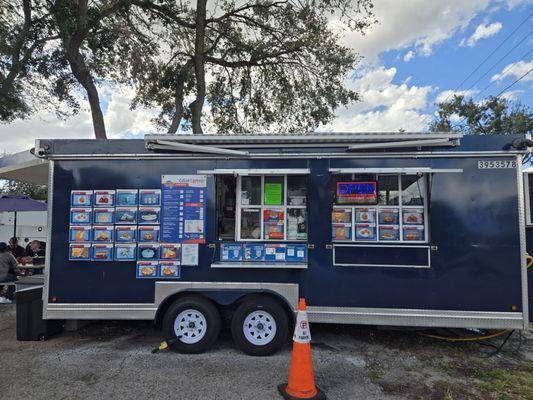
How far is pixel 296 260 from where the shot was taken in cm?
532

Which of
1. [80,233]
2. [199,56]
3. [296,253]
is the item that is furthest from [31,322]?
[199,56]

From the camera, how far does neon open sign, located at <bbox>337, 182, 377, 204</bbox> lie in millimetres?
5328

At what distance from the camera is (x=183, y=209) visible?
5430 millimetres

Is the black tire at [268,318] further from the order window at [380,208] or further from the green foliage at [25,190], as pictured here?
the green foliage at [25,190]

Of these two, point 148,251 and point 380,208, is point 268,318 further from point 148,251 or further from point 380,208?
point 380,208

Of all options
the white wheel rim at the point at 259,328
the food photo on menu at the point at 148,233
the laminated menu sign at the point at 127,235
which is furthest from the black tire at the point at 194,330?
the laminated menu sign at the point at 127,235

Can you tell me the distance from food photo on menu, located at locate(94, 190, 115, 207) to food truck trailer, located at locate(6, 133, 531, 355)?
0.05ft

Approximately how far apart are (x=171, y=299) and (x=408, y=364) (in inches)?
123

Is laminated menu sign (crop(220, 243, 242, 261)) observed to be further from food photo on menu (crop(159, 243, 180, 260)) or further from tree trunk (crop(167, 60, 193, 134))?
tree trunk (crop(167, 60, 193, 134))

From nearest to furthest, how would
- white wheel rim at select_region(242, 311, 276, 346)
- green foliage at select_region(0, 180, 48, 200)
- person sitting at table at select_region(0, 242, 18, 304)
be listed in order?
white wheel rim at select_region(242, 311, 276, 346) → person sitting at table at select_region(0, 242, 18, 304) → green foliage at select_region(0, 180, 48, 200)

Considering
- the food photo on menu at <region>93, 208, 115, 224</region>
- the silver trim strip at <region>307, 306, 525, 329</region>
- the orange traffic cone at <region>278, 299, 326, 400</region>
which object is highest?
the food photo on menu at <region>93, 208, 115, 224</region>

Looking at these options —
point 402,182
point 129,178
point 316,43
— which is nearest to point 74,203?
point 129,178

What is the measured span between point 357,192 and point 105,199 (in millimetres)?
3389

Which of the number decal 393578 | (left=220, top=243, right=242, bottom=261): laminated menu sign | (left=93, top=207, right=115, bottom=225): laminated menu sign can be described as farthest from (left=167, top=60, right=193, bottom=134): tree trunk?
the number decal 393578
